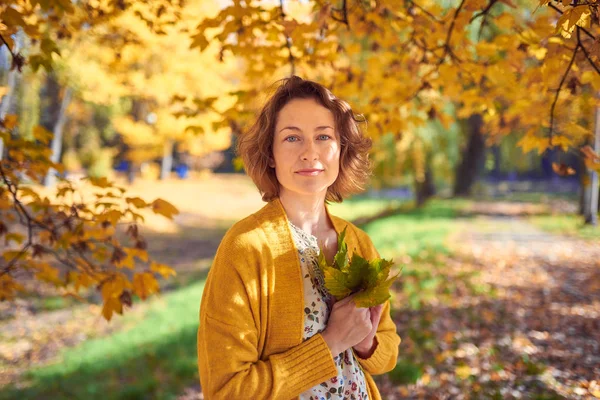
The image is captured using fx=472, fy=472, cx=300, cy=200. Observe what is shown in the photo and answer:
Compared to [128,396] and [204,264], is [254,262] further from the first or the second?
[204,264]

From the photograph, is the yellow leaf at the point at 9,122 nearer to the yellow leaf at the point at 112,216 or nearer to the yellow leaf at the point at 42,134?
the yellow leaf at the point at 42,134

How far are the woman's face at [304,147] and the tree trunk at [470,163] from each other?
43.8ft

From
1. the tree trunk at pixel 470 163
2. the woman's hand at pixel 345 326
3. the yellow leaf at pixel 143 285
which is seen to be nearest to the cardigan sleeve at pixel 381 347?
the woman's hand at pixel 345 326

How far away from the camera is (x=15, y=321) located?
253 inches

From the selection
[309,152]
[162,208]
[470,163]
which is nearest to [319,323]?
[309,152]

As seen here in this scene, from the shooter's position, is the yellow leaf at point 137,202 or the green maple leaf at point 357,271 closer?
the green maple leaf at point 357,271

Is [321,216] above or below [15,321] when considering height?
above

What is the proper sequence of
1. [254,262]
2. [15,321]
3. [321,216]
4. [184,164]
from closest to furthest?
[254,262]
[321,216]
[15,321]
[184,164]

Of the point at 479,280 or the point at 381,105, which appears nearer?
the point at 381,105

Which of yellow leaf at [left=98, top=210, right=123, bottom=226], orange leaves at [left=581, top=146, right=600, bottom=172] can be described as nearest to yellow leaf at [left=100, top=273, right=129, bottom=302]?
yellow leaf at [left=98, top=210, right=123, bottom=226]

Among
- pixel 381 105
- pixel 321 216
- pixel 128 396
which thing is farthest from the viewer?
pixel 128 396

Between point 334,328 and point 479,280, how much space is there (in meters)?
5.15

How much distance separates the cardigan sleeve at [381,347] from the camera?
1.48 meters

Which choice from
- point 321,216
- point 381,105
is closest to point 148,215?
point 381,105
